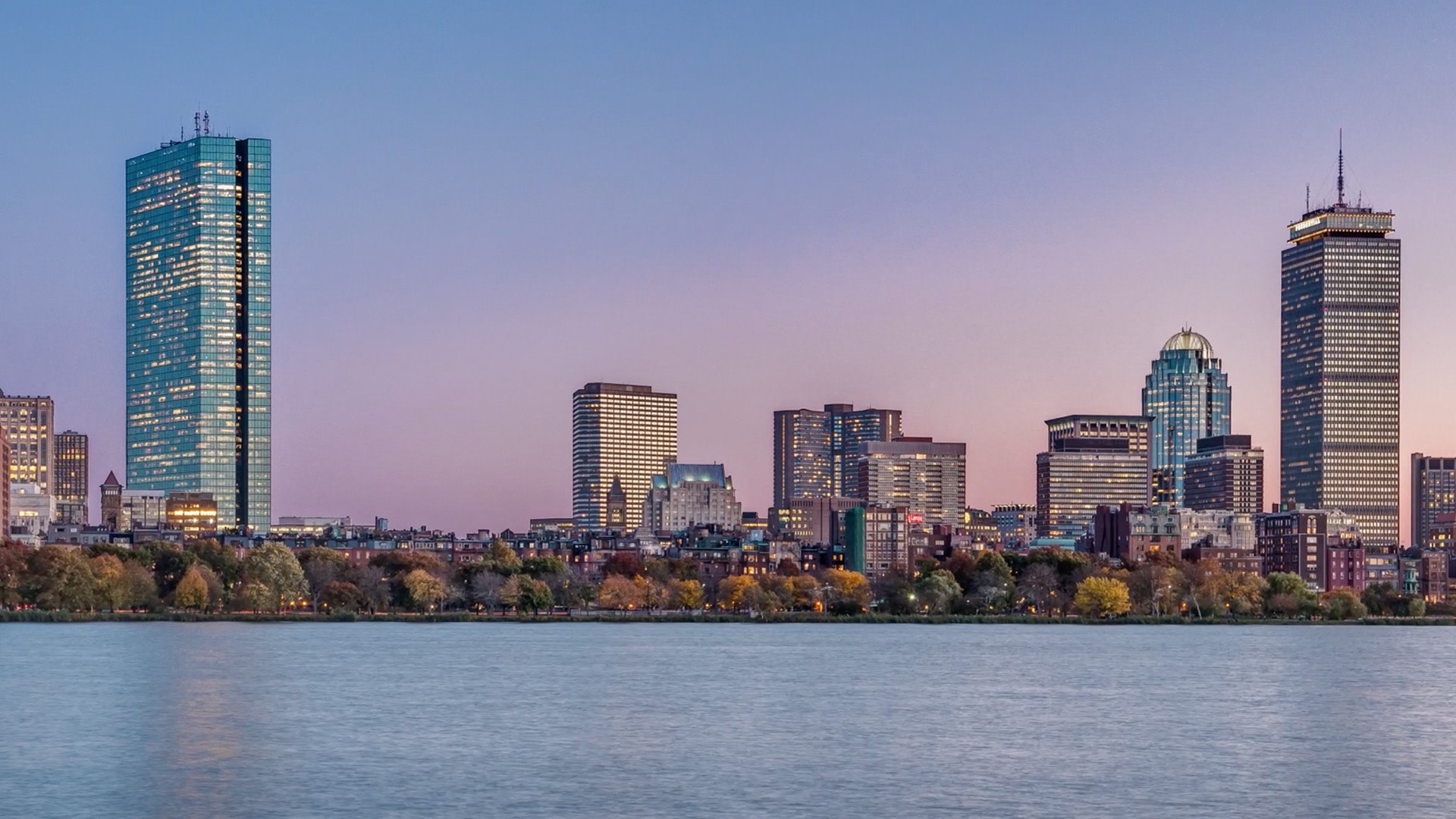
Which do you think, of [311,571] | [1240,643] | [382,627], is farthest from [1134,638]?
[311,571]

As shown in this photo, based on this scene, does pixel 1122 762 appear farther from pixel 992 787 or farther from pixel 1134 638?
pixel 1134 638

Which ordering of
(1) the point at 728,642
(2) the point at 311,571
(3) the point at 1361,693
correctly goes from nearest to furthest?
(3) the point at 1361,693 → (1) the point at 728,642 → (2) the point at 311,571

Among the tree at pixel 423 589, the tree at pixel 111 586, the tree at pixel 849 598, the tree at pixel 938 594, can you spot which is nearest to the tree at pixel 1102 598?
the tree at pixel 938 594

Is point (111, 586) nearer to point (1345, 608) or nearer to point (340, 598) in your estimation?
point (340, 598)

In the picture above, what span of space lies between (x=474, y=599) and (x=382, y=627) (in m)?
21.3

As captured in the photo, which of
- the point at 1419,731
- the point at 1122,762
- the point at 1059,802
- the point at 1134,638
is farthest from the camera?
the point at 1134,638

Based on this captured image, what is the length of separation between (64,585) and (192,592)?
32.0 feet

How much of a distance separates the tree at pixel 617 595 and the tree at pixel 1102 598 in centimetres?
4271

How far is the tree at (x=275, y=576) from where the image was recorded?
166750 millimetres

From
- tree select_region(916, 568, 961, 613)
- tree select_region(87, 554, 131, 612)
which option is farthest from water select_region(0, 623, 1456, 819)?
tree select_region(916, 568, 961, 613)

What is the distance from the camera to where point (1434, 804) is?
50594mm

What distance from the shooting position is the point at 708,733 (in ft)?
217

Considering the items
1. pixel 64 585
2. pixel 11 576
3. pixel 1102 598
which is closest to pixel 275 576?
pixel 64 585

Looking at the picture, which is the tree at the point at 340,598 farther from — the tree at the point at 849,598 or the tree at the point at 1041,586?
the tree at the point at 1041,586
